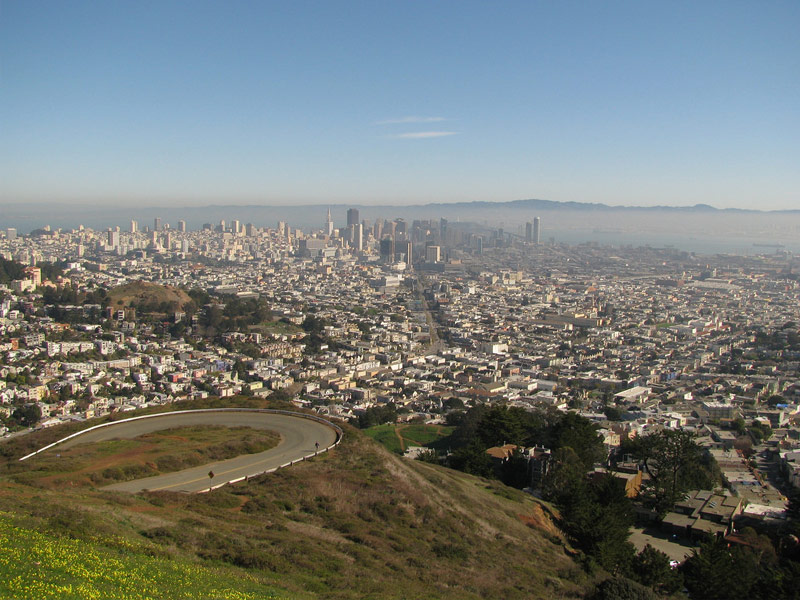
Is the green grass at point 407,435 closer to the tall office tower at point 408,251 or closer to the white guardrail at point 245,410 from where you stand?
the white guardrail at point 245,410

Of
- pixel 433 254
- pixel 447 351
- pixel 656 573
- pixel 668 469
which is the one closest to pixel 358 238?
pixel 433 254

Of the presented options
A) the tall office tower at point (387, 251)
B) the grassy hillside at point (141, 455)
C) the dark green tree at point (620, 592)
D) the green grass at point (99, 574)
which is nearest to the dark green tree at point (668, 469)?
the dark green tree at point (620, 592)

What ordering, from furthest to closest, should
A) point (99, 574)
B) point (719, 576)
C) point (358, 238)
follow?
1. point (358, 238)
2. point (719, 576)
3. point (99, 574)

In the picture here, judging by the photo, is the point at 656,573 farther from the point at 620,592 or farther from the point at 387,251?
the point at 387,251

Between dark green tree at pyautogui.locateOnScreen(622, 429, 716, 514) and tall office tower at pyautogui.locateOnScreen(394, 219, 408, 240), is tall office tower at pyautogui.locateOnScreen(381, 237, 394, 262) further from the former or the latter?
dark green tree at pyautogui.locateOnScreen(622, 429, 716, 514)

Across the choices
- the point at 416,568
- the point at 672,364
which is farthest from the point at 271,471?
the point at 672,364
